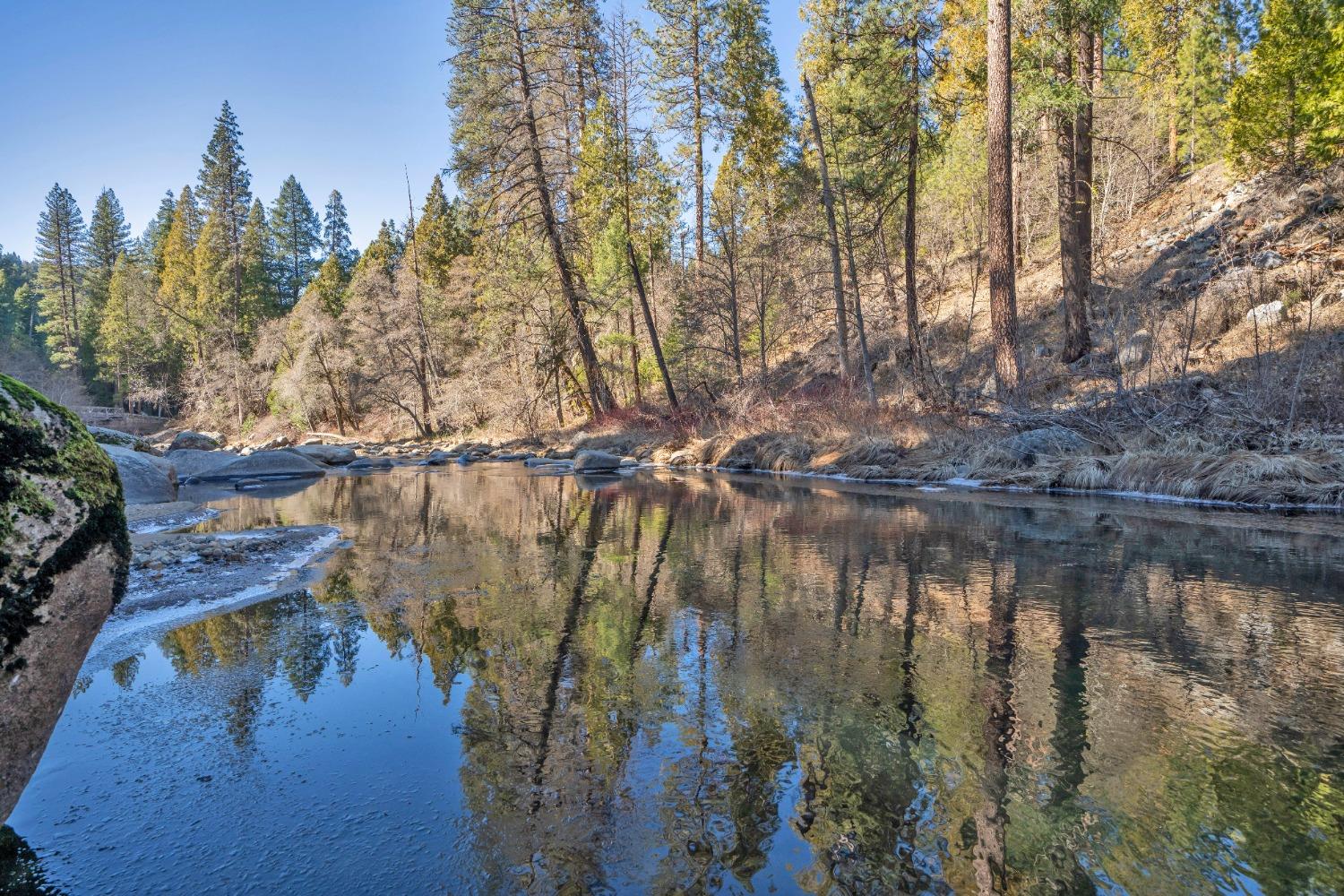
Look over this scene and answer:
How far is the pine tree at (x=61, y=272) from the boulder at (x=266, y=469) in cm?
5429

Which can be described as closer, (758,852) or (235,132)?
(758,852)

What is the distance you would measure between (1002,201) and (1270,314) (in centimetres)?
558

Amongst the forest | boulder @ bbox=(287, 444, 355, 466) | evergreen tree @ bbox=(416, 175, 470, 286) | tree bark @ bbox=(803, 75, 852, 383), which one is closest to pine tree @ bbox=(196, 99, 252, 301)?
the forest

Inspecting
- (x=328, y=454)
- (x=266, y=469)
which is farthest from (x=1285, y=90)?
(x=328, y=454)

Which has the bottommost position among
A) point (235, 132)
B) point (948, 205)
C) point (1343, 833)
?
point (1343, 833)

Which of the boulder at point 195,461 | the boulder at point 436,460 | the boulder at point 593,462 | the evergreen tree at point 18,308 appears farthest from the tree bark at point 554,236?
the evergreen tree at point 18,308

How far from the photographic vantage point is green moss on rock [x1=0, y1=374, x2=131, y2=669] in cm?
214

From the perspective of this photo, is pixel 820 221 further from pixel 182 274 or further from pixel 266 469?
pixel 182 274

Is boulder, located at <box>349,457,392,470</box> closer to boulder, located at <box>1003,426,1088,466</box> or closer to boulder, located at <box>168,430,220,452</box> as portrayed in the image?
boulder, located at <box>168,430,220,452</box>

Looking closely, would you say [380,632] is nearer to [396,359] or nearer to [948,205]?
[948,205]

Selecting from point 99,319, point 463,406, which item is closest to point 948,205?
point 463,406

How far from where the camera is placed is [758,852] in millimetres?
2059

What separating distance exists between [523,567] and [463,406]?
2664 centimetres

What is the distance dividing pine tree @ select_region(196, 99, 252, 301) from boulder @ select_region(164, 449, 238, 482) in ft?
103
